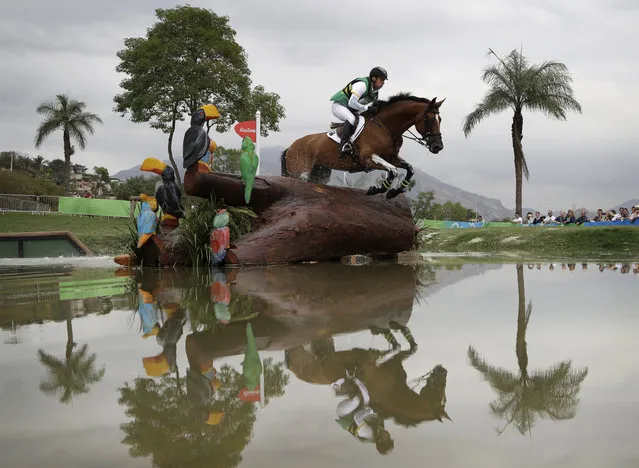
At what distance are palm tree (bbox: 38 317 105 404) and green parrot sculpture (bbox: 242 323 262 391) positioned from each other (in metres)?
0.56

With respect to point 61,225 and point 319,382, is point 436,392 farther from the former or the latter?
point 61,225

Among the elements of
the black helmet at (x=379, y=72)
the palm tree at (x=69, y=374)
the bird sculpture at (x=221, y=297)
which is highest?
the black helmet at (x=379, y=72)

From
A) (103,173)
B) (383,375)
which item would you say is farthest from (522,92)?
(103,173)

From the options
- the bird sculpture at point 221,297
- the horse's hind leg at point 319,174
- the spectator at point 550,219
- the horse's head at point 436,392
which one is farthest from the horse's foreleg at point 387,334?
the spectator at point 550,219

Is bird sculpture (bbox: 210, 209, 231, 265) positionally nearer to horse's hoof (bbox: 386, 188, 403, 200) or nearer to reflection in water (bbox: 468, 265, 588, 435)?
horse's hoof (bbox: 386, 188, 403, 200)

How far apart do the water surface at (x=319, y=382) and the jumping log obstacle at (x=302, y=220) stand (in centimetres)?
417

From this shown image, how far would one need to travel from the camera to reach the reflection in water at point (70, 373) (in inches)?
79.0

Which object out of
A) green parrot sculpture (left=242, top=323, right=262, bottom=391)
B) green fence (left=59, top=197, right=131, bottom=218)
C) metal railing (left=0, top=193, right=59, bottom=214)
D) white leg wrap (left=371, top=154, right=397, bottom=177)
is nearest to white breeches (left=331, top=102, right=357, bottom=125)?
white leg wrap (left=371, top=154, right=397, bottom=177)

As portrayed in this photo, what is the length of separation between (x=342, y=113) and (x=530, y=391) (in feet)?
29.2

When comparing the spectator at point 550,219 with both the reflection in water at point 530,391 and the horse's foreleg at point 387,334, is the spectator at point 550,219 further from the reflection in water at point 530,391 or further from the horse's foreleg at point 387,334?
the reflection in water at point 530,391

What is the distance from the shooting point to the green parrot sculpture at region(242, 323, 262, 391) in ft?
6.87

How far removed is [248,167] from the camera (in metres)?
8.77

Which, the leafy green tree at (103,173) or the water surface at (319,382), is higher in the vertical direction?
the leafy green tree at (103,173)

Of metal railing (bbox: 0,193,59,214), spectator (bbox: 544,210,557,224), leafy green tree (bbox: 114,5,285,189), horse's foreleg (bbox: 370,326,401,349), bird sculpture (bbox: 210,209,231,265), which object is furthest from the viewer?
metal railing (bbox: 0,193,59,214)
